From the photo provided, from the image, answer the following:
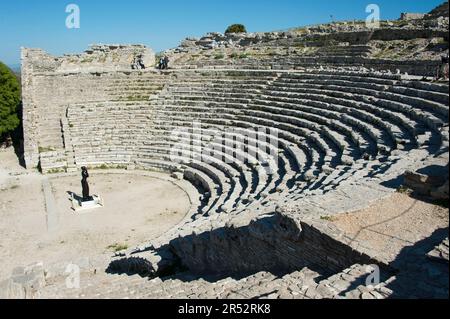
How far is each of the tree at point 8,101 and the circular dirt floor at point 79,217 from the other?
6166 millimetres

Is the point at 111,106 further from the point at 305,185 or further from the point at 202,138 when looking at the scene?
A: the point at 305,185

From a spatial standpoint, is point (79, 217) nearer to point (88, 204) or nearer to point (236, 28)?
point (88, 204)

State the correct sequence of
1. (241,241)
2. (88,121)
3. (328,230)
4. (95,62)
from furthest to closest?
(95,62)
(88,121)
(241,241)
(328,230)

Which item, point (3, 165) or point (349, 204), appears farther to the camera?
point (3, 165)

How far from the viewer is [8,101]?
24.0 metres

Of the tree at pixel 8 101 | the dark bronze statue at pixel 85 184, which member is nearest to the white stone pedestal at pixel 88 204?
the dark bronze statue at pixel 85 184

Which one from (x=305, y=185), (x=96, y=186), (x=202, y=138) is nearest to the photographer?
(x=305, y=185)

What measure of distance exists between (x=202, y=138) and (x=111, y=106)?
22.7 ft

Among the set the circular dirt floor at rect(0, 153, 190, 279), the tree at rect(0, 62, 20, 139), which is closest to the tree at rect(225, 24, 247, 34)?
the tree at rect(0, 62, 20, 139)

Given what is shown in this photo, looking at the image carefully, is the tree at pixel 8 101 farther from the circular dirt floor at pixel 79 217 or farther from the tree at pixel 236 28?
the tree at pixel 236 28

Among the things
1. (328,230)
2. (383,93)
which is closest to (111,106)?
A: (383,93)

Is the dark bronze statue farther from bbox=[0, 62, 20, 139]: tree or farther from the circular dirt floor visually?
bbox=[0, 62, 20, 139]: tree

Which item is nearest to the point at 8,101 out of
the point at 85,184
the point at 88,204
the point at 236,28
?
the point at 85,184
